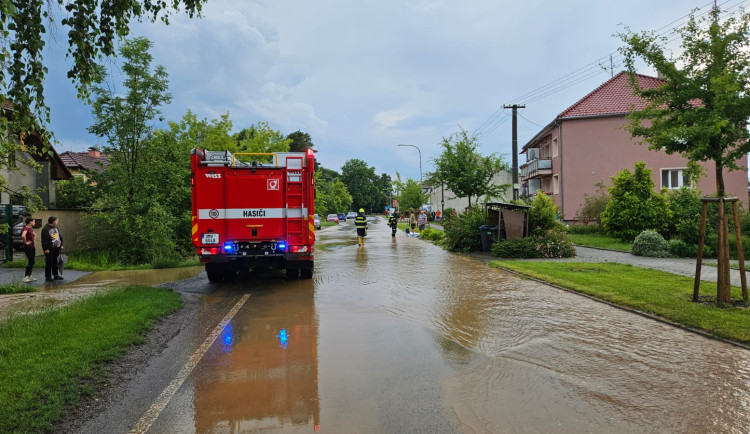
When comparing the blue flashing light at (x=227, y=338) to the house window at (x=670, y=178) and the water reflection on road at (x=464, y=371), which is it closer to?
the water reflection on road at (x=464, y=371)

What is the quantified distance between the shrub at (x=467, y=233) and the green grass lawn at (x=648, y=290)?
14.9ft

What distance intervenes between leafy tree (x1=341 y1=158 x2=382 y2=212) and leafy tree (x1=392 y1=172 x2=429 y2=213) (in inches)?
2519

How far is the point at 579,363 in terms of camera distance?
5016 millimetres

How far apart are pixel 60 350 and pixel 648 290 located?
9.41m

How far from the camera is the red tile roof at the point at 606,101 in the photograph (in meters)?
31.1

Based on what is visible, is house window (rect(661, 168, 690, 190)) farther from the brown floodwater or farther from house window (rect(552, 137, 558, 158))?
the brown floodwater

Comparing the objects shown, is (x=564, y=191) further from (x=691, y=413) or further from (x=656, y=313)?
(x=691, y=413)

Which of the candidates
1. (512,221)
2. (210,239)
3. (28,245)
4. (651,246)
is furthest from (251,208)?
(651,246)

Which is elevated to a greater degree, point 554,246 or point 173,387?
point 554,246

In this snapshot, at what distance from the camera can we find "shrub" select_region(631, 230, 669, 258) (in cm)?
1485

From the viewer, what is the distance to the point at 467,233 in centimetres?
1861

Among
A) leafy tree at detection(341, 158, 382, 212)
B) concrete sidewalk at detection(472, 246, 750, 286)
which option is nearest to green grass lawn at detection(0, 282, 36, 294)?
concrete sidewalk at detection(472, 246, 750, 286)

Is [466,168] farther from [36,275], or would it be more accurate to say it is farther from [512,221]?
[36,275]

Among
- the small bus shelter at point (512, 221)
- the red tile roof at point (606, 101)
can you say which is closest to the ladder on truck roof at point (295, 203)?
the small bus shelter at point (512, 221)
